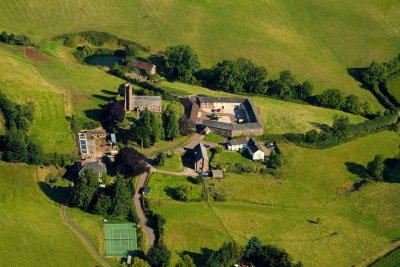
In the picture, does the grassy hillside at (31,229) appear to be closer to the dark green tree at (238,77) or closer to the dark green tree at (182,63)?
the dark green tree at (182,63)

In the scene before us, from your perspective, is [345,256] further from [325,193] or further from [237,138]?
[237,138]

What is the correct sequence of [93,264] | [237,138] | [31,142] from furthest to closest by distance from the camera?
1. [237,138]
2. [31,142]
3. [93,264]

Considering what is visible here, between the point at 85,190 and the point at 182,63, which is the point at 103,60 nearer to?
the point at 182,63

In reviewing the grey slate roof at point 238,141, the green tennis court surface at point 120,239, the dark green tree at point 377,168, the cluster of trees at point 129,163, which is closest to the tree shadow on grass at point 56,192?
the cluster of trees at point 129,163

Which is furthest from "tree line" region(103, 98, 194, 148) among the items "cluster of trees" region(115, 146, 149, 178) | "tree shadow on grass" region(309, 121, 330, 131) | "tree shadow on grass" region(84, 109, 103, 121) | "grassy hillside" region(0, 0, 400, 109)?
"grassy hillside" region(0, 0, 400, 109)

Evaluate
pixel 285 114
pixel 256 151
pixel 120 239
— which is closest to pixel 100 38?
pixel 285 114

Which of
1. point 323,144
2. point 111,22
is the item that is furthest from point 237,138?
point 111,22
